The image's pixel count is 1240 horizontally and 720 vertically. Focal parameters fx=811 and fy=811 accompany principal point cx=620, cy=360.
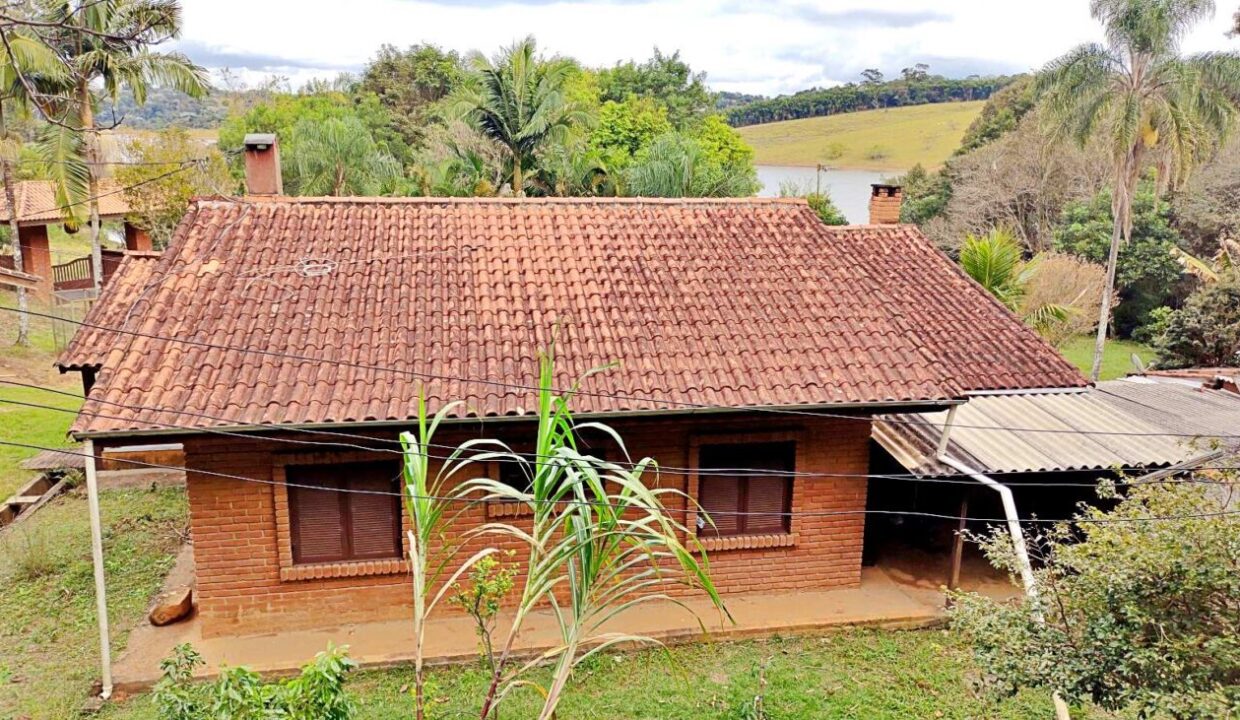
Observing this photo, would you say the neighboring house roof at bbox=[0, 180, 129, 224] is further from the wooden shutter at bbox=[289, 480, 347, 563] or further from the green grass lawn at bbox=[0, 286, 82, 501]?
the wooden shutter at bbox=[289, 480, 347, 563]

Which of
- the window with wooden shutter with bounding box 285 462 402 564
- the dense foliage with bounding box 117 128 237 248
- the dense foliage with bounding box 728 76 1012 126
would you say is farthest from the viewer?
the dense foliage with bounding box 728 76 1012 126

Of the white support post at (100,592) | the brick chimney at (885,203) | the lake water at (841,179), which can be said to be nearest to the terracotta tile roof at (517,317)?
the white support post at (100,592)

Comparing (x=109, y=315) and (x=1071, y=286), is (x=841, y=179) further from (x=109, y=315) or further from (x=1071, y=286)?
(x=109, y=315)

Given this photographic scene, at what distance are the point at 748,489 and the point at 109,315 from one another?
7.31m

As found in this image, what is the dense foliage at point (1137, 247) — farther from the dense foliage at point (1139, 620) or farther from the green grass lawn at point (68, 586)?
the green grass lawn at point (68, 586)

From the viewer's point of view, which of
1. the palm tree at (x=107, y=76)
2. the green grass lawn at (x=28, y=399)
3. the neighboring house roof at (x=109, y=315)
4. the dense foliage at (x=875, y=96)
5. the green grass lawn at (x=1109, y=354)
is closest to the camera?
the neighboring house roof at (x=109, y=315)

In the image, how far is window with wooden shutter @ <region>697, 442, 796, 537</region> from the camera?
934 centimetres

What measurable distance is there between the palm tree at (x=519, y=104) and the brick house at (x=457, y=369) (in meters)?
8.15

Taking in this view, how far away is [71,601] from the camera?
9.49 metres

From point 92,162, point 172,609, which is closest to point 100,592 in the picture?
point 172,609

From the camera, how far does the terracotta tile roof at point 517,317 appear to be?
26.4ft

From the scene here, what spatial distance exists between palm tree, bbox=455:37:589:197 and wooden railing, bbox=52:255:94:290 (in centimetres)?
1681

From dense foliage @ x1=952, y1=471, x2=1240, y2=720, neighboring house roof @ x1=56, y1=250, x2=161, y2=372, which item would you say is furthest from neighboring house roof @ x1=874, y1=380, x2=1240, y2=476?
neighboring house roof @ x1=56, y1=250, x2=161, y2=372

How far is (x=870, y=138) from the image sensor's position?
72812mm
